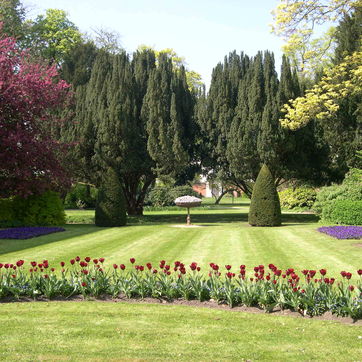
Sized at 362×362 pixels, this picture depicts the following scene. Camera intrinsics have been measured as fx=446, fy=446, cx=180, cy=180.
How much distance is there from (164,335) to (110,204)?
51.3ft

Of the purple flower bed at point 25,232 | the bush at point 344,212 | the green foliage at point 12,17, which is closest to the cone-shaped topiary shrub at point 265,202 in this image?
the bush at point 344,212

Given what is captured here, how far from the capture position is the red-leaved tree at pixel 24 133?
18641mm

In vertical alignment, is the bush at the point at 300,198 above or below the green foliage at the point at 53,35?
below

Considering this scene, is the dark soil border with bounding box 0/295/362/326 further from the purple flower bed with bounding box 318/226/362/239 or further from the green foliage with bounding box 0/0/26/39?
the green foliage with bounding box 0/0/26/39

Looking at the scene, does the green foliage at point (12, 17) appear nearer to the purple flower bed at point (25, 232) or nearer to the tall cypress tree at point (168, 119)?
the tall cypress tree at point (168, 119)

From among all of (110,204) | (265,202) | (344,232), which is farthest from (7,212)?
(344,232)

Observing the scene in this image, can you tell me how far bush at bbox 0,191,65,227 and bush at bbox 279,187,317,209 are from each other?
734 inches

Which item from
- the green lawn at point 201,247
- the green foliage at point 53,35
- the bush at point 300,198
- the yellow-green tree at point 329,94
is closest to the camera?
the green lawn at point 201,247

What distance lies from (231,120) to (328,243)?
1424 cm

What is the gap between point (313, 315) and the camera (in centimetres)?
650

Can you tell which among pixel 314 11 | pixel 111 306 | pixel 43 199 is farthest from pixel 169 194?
pixel 111 306

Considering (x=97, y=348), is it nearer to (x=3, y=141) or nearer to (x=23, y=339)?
(x=23, y=339)

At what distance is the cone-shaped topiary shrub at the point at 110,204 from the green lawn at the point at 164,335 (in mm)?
13804

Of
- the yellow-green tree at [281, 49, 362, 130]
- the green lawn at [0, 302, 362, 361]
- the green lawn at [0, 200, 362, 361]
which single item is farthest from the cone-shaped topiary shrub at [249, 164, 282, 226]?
the green lawn at [0, 302, 362, 361]
